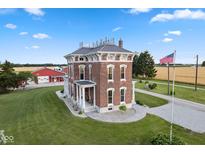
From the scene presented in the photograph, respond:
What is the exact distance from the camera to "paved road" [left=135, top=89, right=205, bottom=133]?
1339 centimetres

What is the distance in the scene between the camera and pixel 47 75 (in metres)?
45.3

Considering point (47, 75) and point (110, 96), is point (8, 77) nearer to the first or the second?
point (47, 75)

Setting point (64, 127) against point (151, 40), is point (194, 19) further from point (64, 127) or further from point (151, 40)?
point (64, 127)

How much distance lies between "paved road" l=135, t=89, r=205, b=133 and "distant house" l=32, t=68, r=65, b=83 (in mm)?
35477

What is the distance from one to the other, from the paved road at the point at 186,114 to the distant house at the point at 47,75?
116 feet

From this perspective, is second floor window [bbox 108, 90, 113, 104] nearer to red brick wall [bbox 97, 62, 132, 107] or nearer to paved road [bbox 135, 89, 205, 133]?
red brick wall [bbox 97, 62, 132, 107]

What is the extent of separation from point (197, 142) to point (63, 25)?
19264 millimetres

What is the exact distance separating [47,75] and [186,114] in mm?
39373

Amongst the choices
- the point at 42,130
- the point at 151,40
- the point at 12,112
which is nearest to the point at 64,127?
the point at 42,130

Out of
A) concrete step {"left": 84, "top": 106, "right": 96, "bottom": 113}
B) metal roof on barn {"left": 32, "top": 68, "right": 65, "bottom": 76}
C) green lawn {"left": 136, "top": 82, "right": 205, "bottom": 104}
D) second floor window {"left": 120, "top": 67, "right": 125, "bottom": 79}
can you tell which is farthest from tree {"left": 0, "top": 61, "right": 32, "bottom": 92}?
green lawn {"left": 136, "top": 82, "right": 205, "bottom": 104}

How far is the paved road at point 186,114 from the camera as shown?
1339cm

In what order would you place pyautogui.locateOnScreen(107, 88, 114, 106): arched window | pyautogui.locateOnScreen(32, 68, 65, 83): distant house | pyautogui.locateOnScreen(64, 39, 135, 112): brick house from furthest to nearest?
pyautogui.locateOnScreen(32, 68, 65, 83): distant house < pyautogui.locateOnScreen(107, 88, 114, 106): arched window < pyautogui.locateOnScreen(64, 39, 135, 112): brick house

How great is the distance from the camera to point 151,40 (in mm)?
21766

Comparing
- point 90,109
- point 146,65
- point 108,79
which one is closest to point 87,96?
point 90,109
